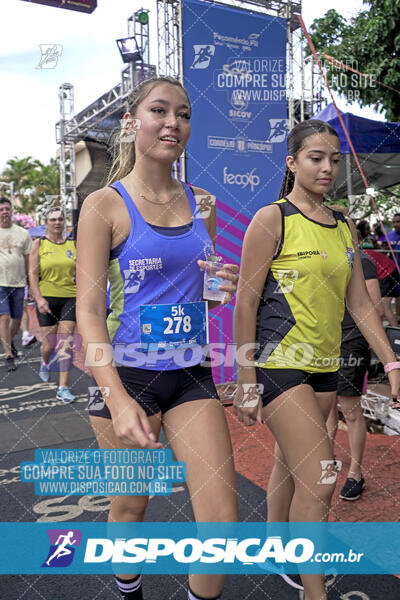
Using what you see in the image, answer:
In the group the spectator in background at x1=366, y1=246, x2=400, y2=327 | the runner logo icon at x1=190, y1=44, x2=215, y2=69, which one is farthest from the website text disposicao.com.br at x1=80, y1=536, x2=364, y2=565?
the runner logo icon at x1=190, y1=44, x2=215, y2=69

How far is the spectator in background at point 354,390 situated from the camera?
3.08 meters

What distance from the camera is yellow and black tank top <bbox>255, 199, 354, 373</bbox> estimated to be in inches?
77.7

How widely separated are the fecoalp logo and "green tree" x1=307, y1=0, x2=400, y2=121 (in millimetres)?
10072

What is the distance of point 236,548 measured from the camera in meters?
1.94

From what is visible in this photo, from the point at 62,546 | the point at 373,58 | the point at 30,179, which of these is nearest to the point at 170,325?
the point at 62,546

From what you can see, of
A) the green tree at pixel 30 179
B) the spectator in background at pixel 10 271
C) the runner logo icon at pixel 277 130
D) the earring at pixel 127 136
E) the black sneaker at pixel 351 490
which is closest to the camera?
the earring at pixel 127 136

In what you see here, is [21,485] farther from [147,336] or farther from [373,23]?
[373,23]

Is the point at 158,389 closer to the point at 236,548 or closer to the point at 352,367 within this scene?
the point at 236,548

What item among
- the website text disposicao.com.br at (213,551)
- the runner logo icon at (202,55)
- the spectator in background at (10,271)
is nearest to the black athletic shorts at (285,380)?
the website text disposicao.com.br at (213,551)

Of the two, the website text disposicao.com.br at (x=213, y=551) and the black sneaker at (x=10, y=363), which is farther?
the black sneaker at (x=10, y=363)

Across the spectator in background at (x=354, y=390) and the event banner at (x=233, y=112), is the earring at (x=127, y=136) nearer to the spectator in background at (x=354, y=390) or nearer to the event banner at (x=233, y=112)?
the spectator in background at (x=354, y=390)

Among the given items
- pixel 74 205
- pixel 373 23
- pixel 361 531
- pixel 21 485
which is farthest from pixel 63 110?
pixel 361 531

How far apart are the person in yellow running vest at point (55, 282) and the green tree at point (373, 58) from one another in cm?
736

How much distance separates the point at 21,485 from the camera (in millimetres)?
3377
